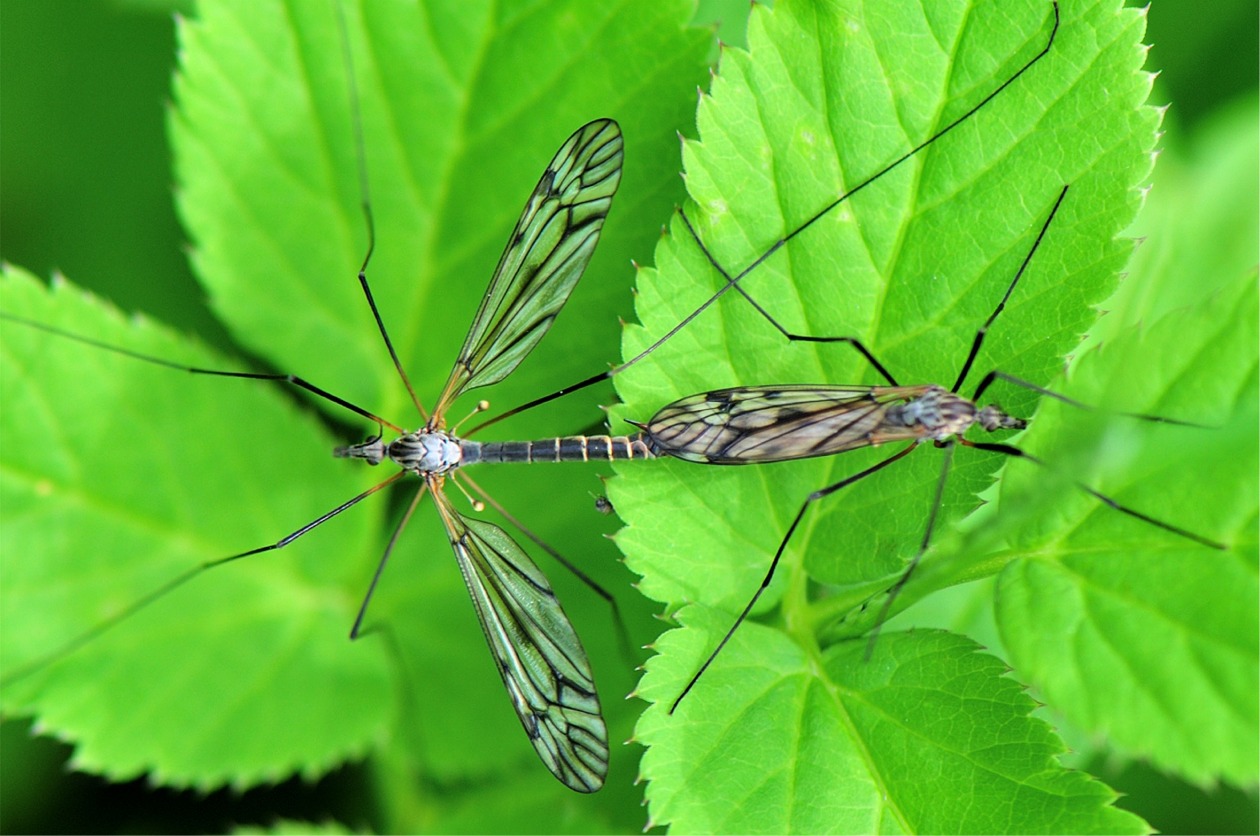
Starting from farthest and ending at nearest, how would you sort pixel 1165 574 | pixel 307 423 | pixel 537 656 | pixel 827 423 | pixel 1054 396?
pixel 307 423, pixel 537 656, pixel 827 423, pixel 1054 396, pixel 1165 574

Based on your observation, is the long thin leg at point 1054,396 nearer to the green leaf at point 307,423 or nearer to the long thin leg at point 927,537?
the long thin leg at point 927,537

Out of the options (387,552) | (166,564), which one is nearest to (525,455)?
(387,552)

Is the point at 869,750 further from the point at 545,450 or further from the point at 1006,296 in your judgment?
the point at 545,450

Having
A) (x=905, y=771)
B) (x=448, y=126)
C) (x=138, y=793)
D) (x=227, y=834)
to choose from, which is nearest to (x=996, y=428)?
(x=905, y=771)

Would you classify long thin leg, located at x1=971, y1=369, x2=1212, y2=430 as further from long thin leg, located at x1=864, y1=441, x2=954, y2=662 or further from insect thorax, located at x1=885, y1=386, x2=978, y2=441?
long thin leg, located at x1=864, y1=441, x2=954, y2=662

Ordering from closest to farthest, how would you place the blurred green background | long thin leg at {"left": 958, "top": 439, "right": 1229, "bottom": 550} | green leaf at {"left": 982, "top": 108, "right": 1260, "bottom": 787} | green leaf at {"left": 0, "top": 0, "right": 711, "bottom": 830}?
green leaf at {"left": 982, "top": 108, "right": 1260, "bottom": 787} → long thin leg at {"left": 958, "top": 439, "right": 1229, "bottom": 550} → green leaf at {"left": 0, "top": 0, "right": 711, "bottom": 830} → the blurred green background

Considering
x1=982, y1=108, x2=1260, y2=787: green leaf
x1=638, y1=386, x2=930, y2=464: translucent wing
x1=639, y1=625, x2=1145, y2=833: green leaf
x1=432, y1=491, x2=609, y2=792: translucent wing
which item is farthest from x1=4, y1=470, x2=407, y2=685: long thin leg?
x1=982, y1=108, x2=1260, y2=787: green leaf

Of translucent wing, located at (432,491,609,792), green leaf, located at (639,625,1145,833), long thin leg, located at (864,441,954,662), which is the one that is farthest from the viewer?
translucent wing, located at (432,491,609,792)
